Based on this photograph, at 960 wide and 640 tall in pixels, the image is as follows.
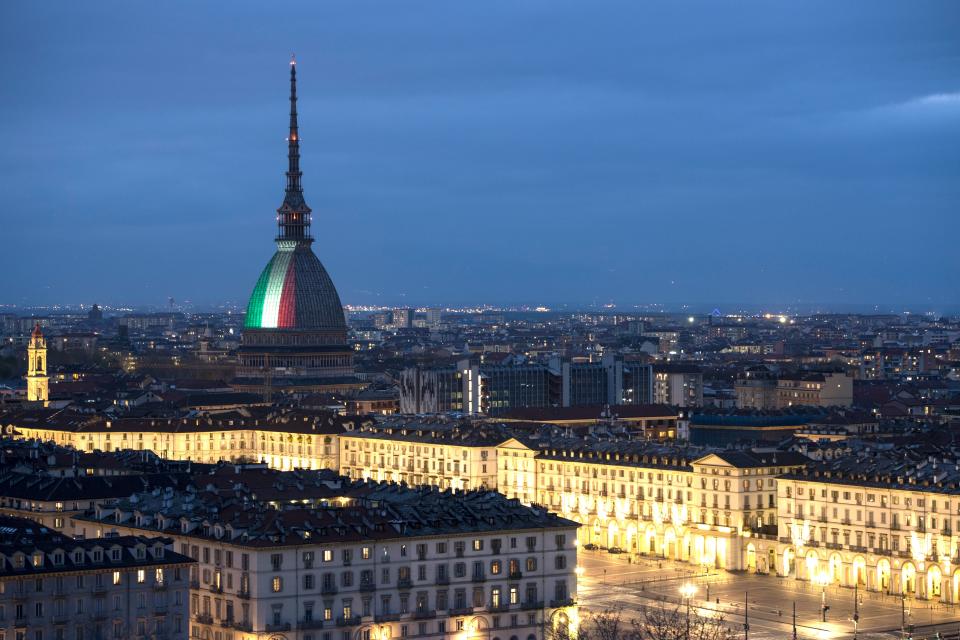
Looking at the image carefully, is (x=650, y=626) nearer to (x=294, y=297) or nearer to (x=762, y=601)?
(x=762, y=601)

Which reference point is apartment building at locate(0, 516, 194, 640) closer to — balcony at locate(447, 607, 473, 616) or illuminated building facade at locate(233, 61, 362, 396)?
balcony at locate(447, 607, 473, 616)

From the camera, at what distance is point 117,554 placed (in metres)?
61.3

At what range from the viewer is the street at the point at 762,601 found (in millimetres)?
71438

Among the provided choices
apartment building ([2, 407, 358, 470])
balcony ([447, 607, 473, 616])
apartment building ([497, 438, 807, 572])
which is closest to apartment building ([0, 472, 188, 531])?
balcony ([447, 607, 473, 616])

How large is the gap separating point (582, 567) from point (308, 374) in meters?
93.2

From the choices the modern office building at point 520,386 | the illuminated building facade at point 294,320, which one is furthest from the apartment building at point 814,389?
the illuminated building facade at point 294,320

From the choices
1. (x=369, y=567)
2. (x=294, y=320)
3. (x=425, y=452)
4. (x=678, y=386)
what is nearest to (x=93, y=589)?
(x=369, y=567)

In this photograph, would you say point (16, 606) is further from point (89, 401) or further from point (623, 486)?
point (89, 401)

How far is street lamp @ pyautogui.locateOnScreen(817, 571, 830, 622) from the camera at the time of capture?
73800mm

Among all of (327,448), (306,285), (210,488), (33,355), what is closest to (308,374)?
(306,285)

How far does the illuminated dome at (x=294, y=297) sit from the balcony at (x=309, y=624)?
11596 cm

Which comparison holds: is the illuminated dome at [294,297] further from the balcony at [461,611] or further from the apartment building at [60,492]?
the balcony at [461,611]

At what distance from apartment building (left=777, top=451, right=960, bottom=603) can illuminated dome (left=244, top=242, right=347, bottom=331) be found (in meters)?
96.9

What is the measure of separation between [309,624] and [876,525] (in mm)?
25358
